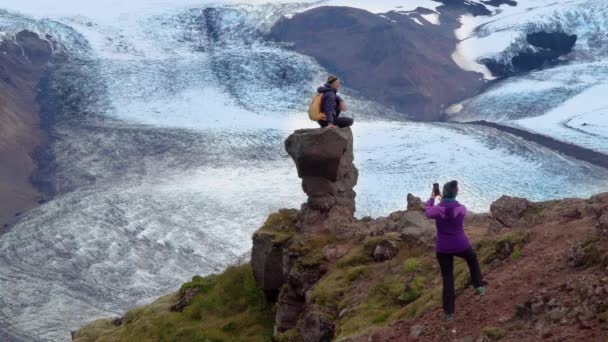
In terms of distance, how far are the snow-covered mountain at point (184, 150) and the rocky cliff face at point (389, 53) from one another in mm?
4495

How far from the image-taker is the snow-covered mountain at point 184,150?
53125 mm

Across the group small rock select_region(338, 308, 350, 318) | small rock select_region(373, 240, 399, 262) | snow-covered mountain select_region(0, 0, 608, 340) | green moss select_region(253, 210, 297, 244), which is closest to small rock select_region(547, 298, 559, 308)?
small rock select_region(338, 308, 350, 318)

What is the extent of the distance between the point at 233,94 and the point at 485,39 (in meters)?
52.3

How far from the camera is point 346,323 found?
13258mm

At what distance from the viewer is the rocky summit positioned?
997 centimetres

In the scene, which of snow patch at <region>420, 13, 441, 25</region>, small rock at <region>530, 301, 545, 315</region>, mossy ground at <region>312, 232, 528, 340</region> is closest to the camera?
small rock at <region>530, 301, 545, 315</region>

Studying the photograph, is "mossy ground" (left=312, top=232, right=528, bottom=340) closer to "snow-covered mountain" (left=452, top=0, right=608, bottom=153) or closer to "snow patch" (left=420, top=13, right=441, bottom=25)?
"snow-covered mountain" (left=452, top=0, right=608, bottom=153)

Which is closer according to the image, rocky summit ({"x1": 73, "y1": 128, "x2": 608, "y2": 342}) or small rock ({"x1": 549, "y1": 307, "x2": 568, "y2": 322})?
small rock ({"x1": 549, "y1": 307, "x2": 568, "y2": 322})

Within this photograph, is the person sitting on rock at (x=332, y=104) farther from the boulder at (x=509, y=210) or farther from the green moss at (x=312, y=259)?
the boulder at (x=509, y=210)

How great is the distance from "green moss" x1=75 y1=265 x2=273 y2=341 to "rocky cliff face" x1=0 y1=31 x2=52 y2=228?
177 feet

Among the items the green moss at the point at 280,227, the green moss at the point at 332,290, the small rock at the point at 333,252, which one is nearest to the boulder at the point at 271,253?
the green moss at the point at 280,227

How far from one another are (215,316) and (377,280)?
7.24m

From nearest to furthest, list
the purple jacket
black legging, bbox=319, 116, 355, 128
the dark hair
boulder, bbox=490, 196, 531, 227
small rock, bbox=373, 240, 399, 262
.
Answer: the purple jacket, the dark hair, boulder, bbox=490, 196, 531, 227, small rock, bbox=373, 240, 399, 262, black legging, bbox=319, 116, 355, 128

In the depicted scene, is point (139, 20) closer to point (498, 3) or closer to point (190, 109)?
point (190, 109)
